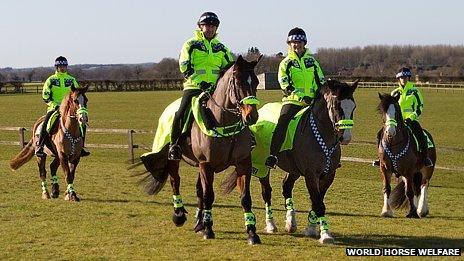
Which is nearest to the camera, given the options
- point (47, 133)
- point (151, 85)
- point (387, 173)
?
point (387, 173)

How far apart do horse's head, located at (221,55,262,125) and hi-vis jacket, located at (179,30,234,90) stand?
3.04ft

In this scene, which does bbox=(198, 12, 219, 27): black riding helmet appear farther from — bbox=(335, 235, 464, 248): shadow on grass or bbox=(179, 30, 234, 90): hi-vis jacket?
bbox=(335, 235, 464, 248): shadow on grass

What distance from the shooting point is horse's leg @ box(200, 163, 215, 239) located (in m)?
8.68

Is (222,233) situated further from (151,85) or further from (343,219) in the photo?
(151,85)

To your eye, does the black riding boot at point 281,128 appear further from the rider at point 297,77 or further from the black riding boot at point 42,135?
the black riding boot at point 42,135

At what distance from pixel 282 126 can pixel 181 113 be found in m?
1.44

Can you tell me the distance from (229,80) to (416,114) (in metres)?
5.14

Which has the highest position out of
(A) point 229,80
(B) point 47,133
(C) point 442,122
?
(A) point 229,80

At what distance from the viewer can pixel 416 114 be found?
474 inches

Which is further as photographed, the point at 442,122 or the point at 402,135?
the point at 442,122

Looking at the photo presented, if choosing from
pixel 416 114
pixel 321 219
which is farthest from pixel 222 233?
pixel 416 114

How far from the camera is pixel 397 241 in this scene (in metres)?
8.90

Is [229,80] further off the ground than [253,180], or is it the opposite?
[229,80]

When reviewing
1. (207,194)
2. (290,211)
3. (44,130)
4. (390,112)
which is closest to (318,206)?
(290,211)
